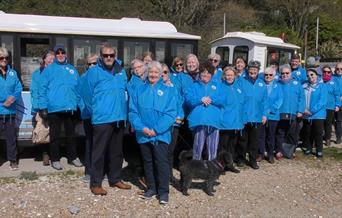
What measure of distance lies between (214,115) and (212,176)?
0.85 m

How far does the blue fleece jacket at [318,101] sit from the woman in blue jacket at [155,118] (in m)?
3.92

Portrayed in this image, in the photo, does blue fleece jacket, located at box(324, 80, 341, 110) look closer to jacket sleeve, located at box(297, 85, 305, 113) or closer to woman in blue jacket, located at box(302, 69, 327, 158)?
woman in blue jacket, located at box(302, 69, 327, 158)

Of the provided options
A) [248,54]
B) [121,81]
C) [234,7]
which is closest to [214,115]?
[121,81]

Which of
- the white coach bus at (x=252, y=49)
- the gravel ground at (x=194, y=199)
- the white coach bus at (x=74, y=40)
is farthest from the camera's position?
the white coach bus at (x=252, y=49)

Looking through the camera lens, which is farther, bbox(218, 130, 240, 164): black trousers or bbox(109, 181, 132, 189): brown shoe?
bbox(218, 130, 240, 164): black trousers

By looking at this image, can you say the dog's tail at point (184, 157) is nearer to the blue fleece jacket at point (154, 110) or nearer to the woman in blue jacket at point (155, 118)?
the woman in blue jacket at point (155, 118)

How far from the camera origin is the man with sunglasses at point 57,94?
7.12 meters

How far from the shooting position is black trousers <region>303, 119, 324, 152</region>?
348 inches

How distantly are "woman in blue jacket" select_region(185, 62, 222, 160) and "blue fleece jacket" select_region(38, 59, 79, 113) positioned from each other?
1890mm

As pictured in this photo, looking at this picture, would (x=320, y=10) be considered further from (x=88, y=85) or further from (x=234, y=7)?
(x=88, y=85)

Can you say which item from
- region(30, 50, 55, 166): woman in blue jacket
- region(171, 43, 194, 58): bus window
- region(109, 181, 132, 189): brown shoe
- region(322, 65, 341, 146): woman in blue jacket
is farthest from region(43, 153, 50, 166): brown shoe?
region(322, 65, 341, 146): woman in blue jacket

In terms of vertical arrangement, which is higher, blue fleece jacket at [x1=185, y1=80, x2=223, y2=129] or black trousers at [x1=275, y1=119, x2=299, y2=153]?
blue fleece jacket at [x1=185, y1=80, x2=223, y2=129]

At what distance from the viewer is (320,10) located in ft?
115

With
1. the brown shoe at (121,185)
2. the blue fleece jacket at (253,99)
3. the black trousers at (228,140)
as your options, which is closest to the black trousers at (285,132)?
the blue fleece jacket at (253,99)
